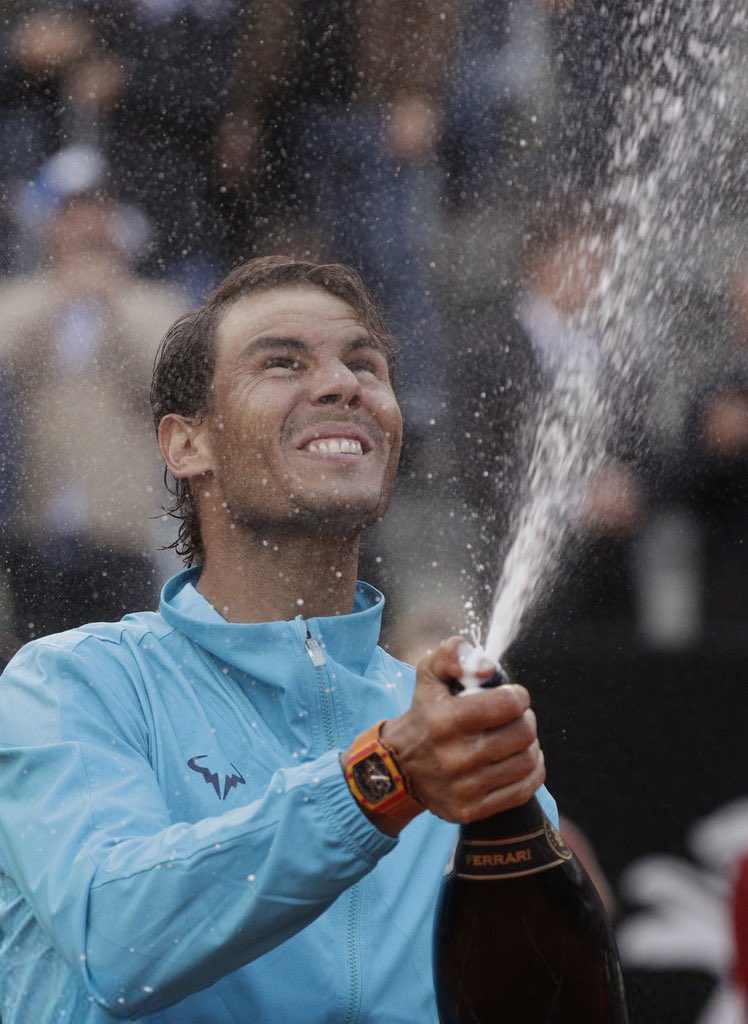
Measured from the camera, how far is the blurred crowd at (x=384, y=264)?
79.7 inches

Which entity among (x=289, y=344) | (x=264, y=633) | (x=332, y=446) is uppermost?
(x=289, y=344)

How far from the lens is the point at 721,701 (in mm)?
1981

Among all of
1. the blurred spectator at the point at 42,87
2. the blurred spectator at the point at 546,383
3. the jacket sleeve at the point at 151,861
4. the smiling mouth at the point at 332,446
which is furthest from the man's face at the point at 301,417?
the blurred spectator at the point at 42,87

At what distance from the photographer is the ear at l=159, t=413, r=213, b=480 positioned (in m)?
1.36

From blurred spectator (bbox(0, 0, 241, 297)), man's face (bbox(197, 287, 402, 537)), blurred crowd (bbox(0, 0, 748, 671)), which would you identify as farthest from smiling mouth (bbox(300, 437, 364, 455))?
blurred spectator (bbox(0, 0, 241, 297))

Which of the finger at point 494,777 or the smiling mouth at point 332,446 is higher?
the smiling mouth at point 332,446

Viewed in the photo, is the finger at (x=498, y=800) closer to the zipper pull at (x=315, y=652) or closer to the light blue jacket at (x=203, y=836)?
the light blue jacket at (x=203, y=836)

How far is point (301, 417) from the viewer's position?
125 cm

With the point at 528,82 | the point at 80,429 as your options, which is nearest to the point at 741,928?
the point at 80,429

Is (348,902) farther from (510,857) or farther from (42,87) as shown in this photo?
(42,87)

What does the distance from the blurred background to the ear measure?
51 cm

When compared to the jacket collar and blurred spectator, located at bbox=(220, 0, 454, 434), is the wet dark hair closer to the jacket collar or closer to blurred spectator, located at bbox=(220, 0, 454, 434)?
the jacket collar

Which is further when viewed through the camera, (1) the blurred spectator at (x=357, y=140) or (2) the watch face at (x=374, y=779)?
(1) the blurred spectator at (x=357, y=140)

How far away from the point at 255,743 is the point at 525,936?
0.37 metres
